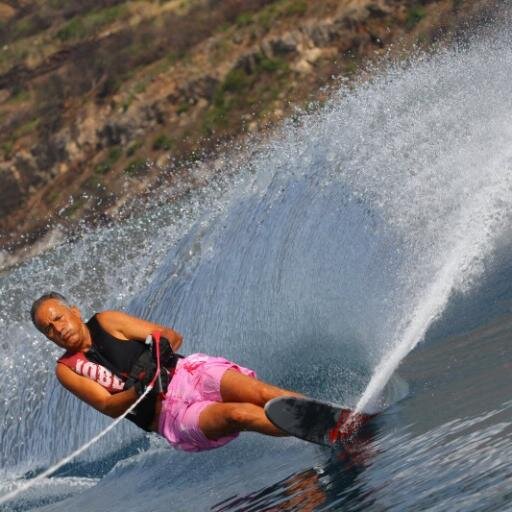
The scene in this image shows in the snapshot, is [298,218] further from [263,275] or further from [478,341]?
[478,341]

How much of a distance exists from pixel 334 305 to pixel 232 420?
2037mm

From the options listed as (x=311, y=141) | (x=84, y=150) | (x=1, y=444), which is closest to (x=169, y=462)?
(x=1, y=444)

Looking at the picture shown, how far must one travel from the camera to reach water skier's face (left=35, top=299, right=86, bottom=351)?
5.56m

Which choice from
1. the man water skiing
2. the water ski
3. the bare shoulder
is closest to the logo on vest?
the man water skiing

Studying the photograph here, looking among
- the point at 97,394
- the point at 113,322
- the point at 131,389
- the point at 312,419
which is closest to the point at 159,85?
the point at 113,322

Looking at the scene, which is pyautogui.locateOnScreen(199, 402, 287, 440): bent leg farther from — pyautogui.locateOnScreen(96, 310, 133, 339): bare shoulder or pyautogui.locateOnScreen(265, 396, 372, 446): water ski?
pyautogui.locateOnScreen(96, 310, 133, 339): bare shoulder

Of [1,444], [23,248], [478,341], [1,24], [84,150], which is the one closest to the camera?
[478,341]

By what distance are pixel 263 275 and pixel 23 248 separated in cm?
3009

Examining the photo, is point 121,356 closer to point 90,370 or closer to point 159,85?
point 90,370

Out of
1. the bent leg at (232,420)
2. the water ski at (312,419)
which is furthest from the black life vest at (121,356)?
the water ski at (312,419)

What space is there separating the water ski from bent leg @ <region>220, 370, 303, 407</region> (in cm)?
10

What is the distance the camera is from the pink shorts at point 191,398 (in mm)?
5516

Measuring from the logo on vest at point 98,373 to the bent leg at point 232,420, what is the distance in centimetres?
43

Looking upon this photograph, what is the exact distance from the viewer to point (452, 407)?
531 cm
